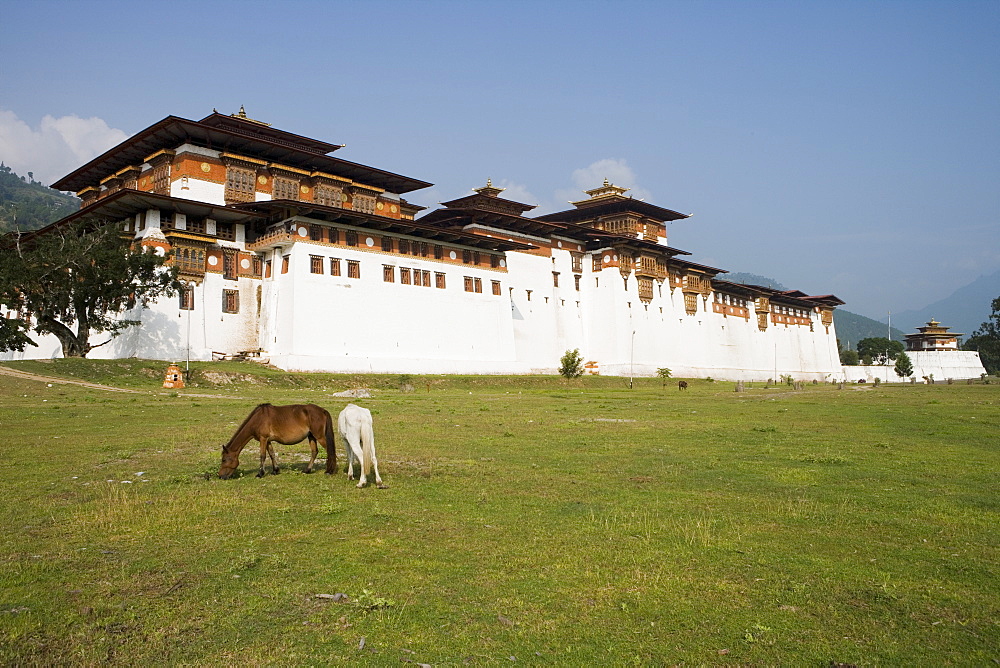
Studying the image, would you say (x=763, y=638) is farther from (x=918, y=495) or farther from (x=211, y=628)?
(x=918, y=495)

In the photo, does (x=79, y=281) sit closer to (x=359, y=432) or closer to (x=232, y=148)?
(x=232, y=148)

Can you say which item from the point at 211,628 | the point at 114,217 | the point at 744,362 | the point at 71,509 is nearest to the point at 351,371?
the point at 114,217

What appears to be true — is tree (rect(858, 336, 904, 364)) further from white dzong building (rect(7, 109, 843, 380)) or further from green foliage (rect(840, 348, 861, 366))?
white dzong building (rect(7, 109, 843, 380))

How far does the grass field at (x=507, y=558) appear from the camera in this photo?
5367 mm

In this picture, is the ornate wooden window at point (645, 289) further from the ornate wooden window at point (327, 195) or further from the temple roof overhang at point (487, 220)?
the ornate wooden window at point (327, 195)

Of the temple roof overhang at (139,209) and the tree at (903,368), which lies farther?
the tree at (903,368)

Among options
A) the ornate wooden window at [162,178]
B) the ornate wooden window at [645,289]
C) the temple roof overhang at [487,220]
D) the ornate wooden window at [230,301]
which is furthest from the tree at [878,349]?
the ornate wooden window at [162,178]

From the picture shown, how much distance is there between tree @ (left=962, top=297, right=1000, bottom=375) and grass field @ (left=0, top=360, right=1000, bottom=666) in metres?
135

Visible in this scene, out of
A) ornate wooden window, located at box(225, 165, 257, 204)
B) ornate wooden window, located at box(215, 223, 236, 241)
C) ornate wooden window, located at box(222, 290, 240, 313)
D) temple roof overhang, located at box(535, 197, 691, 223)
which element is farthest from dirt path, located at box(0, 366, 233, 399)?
temple roof overhang, located at box(535, 197, 691, 223)

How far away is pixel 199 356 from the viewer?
52562mm

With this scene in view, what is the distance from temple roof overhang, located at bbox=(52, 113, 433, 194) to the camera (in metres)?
55.2

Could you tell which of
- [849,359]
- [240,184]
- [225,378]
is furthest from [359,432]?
[849,359]

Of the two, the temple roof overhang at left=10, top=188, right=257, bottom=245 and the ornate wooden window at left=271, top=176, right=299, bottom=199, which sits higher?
the ornate wooden window at left=271, top=176, right=299, bottom=199

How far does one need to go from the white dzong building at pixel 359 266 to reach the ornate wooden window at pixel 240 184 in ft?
0.35
